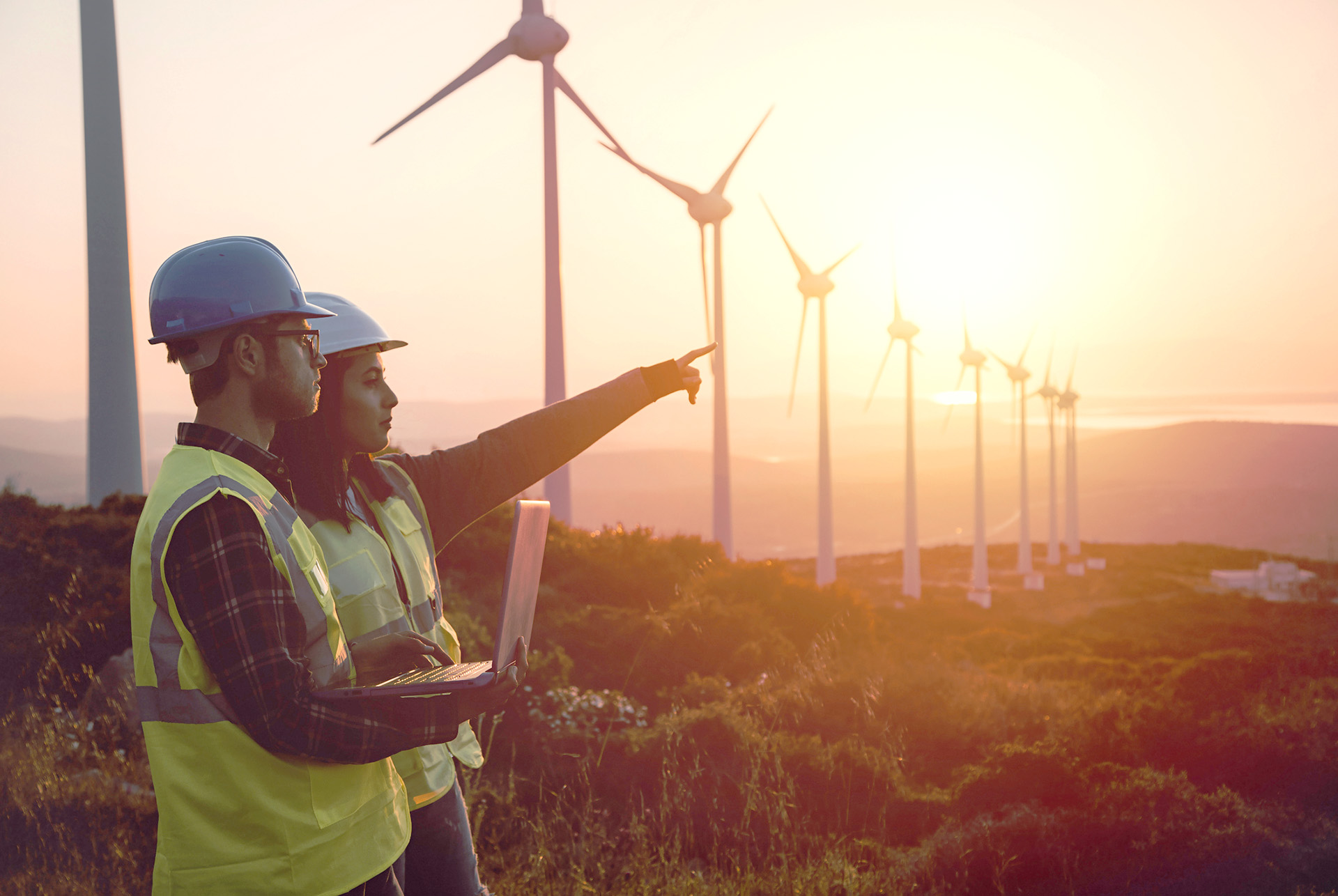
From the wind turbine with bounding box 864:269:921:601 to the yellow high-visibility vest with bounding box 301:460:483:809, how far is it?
138ft

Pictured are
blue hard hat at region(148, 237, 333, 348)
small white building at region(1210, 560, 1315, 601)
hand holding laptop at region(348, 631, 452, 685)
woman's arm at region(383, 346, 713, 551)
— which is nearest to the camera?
blue hard hat at region(148, 237, 333, 348)

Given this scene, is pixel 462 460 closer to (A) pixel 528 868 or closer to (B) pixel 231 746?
(B) pixel 231 746

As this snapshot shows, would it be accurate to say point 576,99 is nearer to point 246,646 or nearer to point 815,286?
point 815,286

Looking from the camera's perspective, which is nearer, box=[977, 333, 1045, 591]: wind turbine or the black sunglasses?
the black sunglasses

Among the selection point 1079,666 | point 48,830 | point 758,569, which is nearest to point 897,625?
point 1079,666

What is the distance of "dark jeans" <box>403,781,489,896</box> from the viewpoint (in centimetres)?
272

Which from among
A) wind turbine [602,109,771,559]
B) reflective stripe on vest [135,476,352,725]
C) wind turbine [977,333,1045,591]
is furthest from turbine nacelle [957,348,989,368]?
reflective stripe on vest [135,476,352,725]

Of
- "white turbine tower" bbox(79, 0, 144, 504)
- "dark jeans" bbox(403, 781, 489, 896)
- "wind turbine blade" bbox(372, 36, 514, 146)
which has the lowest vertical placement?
"dark jeans" bbox(403, 781, 489, 896)

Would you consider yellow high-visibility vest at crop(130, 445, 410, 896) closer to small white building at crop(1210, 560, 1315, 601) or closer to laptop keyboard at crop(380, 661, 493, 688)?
laptop keyboard at crop(380, 661, 493, 688)

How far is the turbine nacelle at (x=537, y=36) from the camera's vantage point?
28.9 m

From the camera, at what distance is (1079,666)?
19.7m

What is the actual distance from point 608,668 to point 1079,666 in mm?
13799

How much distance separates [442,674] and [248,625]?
53 cm

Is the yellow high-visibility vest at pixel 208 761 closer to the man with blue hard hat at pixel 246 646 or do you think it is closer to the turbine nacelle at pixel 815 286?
the man with blue hard hat at pixel 246 646
